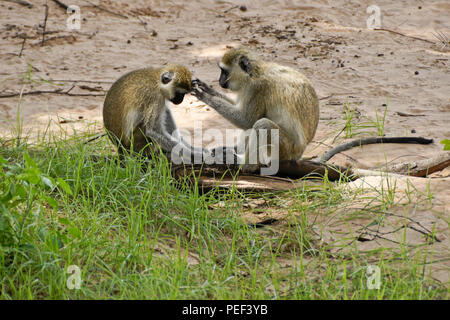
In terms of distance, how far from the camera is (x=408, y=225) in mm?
3803

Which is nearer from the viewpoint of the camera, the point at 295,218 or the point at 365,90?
the point at 295,218

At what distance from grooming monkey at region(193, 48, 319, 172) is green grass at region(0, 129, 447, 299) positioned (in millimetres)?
657

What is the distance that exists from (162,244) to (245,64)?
2.34 m

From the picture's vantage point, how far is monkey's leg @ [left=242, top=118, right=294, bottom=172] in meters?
4.99

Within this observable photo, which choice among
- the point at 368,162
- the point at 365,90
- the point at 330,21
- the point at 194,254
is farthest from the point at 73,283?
the point at 330,21

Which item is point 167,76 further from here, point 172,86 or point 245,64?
point 245,64

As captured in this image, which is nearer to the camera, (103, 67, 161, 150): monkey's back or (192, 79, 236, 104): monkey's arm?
(103, 67, 161, 150): monkey's back

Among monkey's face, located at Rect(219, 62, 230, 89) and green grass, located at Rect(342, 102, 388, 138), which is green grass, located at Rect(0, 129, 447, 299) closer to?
monkey's face, located at Rect(219, 62, 230, 89)

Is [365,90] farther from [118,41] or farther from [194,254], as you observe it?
[194,254]

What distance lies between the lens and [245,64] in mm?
5391

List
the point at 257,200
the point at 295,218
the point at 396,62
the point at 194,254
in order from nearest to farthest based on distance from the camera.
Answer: the point at 194,254 < the point at 295,218 < the point at 257,200 < the point at 396,62

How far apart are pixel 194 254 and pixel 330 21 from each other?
8.78 meters

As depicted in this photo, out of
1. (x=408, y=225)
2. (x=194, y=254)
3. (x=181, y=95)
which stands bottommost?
(x=194, y=254)

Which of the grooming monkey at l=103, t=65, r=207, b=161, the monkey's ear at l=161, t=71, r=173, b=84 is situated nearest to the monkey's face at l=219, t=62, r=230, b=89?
the grooming monkey at l=103, t=65, r=207, b=161
